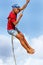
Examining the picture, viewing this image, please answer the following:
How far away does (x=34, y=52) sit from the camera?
2770cm

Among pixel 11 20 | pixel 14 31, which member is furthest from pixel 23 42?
pixel 11 20

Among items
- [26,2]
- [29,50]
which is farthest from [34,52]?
[26,2]

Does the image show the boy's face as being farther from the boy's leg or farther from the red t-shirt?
the boy's leg

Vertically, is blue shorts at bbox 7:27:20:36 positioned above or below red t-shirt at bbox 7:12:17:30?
below

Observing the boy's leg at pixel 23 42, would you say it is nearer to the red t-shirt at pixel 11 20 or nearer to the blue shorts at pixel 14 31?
the blue shorts at pixel 14 31

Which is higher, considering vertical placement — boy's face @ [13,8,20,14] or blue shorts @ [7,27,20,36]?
boy's face @ [13,8,20,14]

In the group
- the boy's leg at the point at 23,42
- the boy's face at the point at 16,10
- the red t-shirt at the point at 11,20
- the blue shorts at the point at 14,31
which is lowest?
the boy's leg at the point at 23,42

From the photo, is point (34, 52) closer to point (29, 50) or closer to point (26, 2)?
point (29, 50)

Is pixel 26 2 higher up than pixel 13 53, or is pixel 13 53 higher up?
pixel 26 2

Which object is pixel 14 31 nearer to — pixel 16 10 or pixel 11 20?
pixel 11 20

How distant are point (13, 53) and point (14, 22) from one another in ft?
3.79

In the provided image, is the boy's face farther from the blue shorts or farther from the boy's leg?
the boy's leg

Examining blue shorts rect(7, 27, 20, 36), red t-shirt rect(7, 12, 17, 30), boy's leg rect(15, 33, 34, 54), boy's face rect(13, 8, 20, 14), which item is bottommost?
boy's leg rect(15, 33, 34, 54)

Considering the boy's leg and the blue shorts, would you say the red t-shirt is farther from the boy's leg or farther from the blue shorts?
the boy's leg
